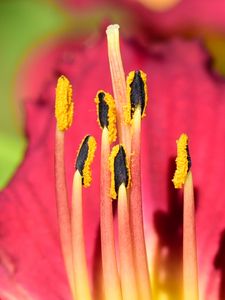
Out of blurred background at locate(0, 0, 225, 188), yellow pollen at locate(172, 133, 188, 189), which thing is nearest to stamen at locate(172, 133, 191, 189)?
yellow pollen at locate(172, 133, 188, 189)

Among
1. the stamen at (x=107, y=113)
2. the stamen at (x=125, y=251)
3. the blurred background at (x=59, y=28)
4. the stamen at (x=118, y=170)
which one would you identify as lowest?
A: the stamen at (x=125, y=251)

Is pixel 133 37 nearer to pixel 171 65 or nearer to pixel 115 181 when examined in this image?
pixel 171 65

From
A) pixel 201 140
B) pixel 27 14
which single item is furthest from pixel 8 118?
pixel 201 140

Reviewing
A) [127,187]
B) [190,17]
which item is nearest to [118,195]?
[127,187]

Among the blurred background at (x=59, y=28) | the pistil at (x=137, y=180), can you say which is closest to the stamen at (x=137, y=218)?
the pistil at (x=137, y=180)

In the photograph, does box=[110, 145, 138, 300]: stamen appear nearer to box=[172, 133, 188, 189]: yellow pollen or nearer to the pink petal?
box=[172, 133, 188, 189]: yellow pollen

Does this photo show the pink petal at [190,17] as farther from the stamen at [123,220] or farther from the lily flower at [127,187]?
the stamen at [123,220]

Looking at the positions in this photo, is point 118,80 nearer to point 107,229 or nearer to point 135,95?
point 135,95
